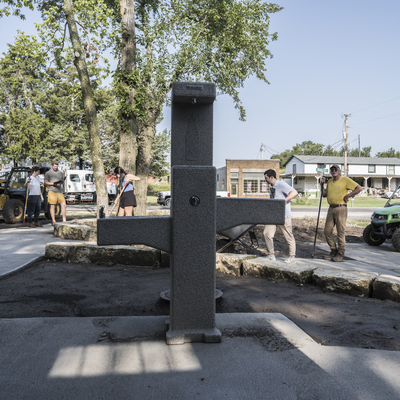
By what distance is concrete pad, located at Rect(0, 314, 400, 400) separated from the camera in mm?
2125

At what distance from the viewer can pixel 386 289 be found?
13.9 ft

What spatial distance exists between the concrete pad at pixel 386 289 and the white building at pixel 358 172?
5283cm

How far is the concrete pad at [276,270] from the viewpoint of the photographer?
15.8 feet

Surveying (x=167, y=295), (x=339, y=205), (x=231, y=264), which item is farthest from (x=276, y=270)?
(x=339, y=205)

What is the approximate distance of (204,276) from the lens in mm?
2865

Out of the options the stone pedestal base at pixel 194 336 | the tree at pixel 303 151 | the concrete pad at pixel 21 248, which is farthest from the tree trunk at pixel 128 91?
the tree at pixel 303 151

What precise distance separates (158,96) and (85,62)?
2803mm

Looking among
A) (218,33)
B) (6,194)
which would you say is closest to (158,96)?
(218,33)

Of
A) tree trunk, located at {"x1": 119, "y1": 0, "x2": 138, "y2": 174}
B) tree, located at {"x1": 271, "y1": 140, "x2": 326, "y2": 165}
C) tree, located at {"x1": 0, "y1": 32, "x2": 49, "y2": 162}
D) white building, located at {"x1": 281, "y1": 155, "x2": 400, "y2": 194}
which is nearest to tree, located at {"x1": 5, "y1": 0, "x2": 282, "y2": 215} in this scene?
tree trunk, located at {"x1": 119, "y1": 0, "x2": 138, "y2": 174}

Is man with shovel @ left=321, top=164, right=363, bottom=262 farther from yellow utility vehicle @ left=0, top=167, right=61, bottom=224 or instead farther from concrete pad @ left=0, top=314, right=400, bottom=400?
yellow utility vehicle @ left=0, top=167, right=61, bottom=224

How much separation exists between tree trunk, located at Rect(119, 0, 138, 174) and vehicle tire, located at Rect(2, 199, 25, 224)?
16.2 ft

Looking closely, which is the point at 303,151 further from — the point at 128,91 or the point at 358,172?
the point at 128,91

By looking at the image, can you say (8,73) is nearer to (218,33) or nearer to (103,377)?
(218,33)

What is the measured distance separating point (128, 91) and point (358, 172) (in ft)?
177
